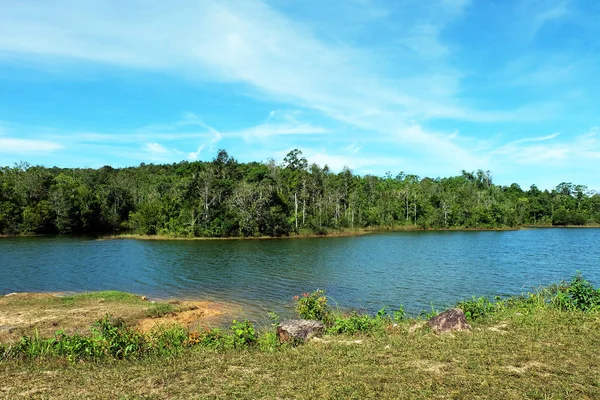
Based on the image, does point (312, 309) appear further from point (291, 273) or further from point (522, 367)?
point (291, 273)

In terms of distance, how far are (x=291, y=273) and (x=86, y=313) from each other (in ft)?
53.3

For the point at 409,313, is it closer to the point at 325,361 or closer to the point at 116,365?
the point at 325,361

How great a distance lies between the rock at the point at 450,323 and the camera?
10.0m

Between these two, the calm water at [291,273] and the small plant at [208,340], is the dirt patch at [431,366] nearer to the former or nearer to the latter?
the small plant at [208,340]

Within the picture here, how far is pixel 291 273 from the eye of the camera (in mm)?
30547

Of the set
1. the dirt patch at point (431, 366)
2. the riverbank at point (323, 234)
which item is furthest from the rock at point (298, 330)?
the riverbank at point (323, 234)

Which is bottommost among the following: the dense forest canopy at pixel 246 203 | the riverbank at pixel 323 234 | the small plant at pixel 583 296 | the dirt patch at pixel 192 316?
the dirt patch at pixel 192 316

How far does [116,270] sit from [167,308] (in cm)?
1762

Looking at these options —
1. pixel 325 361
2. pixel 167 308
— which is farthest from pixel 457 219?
pixel 325 361

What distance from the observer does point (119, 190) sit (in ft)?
274

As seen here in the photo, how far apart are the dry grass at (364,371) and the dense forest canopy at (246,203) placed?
58.3 m

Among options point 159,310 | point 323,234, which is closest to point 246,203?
point 323,234

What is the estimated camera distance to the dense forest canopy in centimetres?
6825

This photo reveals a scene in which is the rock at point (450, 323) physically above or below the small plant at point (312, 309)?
above
